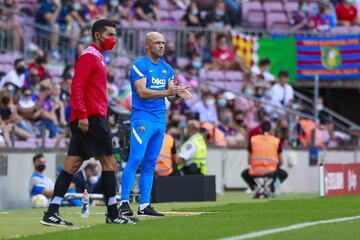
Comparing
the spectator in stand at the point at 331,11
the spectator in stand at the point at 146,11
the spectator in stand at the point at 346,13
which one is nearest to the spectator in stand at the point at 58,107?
the spectator in stand at the point at 146,11

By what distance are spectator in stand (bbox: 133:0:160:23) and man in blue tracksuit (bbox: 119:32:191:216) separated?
605 inches

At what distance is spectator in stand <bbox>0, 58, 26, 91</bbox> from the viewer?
23391 millimetres

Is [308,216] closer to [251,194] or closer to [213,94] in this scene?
[251,194]

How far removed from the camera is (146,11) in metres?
30.0

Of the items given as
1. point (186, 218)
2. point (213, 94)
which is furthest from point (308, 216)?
point (213, 94)

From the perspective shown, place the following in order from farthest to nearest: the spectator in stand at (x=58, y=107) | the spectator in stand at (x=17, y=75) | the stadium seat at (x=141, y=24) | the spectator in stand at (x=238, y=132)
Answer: the stadium seat at (x=141, y=24)
the spectator in stand at (x=238, y=132)
the spectator in stand at (x=17, y=75)
the spectator in stand at (x=58, y=107)

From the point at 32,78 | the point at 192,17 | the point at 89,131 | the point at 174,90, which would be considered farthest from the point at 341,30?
the point at 89,131

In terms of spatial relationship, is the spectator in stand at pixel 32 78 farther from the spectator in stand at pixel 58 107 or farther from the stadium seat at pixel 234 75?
the stadium seat at pixel 234 75

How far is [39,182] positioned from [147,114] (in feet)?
19.4

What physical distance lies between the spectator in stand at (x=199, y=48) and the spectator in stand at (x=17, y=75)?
6.88 meters

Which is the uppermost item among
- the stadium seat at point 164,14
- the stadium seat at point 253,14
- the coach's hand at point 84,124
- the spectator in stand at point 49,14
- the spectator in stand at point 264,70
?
the stadium seat at point 253,14

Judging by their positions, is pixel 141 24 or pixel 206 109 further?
pixel 141 24

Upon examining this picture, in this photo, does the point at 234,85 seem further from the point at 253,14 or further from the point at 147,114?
the point at 147,114

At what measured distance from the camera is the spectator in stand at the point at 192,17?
30.7 m
